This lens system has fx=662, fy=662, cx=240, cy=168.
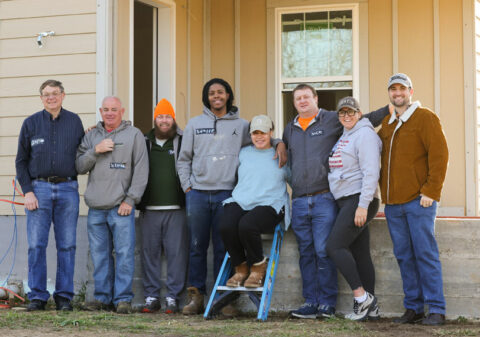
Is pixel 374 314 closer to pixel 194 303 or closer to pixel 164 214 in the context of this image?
pixel 194 303

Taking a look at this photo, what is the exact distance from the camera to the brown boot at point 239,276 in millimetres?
5129

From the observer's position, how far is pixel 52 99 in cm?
554

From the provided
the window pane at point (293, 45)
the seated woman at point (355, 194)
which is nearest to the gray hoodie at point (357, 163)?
the seated woman at point (355, 194)

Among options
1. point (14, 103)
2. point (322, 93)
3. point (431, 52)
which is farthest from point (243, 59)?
point (14, 103)

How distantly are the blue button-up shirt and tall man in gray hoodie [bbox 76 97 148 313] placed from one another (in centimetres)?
11

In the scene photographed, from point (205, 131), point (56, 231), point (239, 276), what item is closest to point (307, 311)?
point (239, 276)

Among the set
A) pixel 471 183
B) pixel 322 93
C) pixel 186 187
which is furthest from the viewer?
pixel 322 93

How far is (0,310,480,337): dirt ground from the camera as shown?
14.9 feet

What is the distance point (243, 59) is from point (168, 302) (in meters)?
3.39

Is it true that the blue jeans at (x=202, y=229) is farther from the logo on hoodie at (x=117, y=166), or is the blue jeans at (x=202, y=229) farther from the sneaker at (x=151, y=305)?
the logo on hoodie at (x=117, y=166)

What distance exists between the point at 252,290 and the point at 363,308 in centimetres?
85

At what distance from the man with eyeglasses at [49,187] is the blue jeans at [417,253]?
104 inches

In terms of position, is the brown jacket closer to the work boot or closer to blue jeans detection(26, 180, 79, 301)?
the work boot

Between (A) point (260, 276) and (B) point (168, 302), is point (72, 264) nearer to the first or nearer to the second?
(B) point (168, 302)
